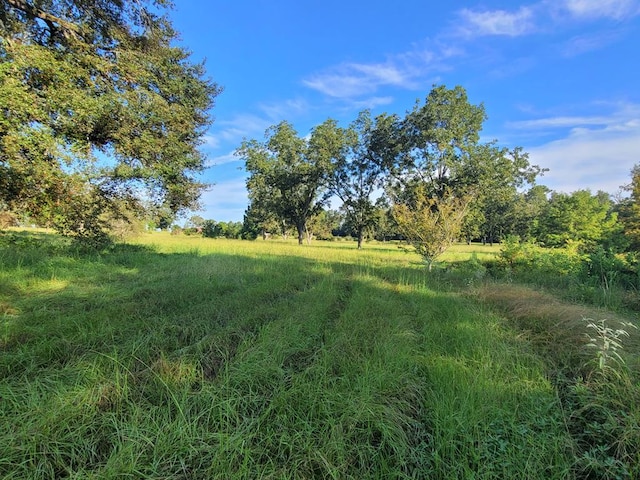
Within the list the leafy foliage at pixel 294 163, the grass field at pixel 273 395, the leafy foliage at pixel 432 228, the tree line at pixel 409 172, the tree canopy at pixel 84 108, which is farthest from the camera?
the leafy foliage at pixel 294 163

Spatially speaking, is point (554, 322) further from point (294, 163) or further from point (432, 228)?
point (294, 163)

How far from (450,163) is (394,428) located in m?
24.2

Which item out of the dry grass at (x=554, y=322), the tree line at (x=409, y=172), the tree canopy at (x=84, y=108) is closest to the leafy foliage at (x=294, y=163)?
the tree line at (x=409, y=172)

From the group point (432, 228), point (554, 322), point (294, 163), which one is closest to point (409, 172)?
point (294, 163)

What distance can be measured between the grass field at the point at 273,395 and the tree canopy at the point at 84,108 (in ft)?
12.7

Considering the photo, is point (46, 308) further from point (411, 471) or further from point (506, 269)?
point (506, 269)

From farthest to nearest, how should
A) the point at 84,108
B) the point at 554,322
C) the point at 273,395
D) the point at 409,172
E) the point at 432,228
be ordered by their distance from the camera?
the point at 409,172 < the point at 432,228 < the point at 84,108 < the point at 554,322 < the point at 273,395

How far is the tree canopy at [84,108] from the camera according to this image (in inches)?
252

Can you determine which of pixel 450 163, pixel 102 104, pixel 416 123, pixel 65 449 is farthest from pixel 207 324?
pixel 416 123

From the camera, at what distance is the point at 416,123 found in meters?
24.7

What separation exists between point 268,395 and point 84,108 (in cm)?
826

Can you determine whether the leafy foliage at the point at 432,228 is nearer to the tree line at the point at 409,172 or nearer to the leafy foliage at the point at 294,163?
the tree line at the point at 409,172

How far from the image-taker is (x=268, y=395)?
246 centimetres

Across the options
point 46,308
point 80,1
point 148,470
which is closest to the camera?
point 148,470
